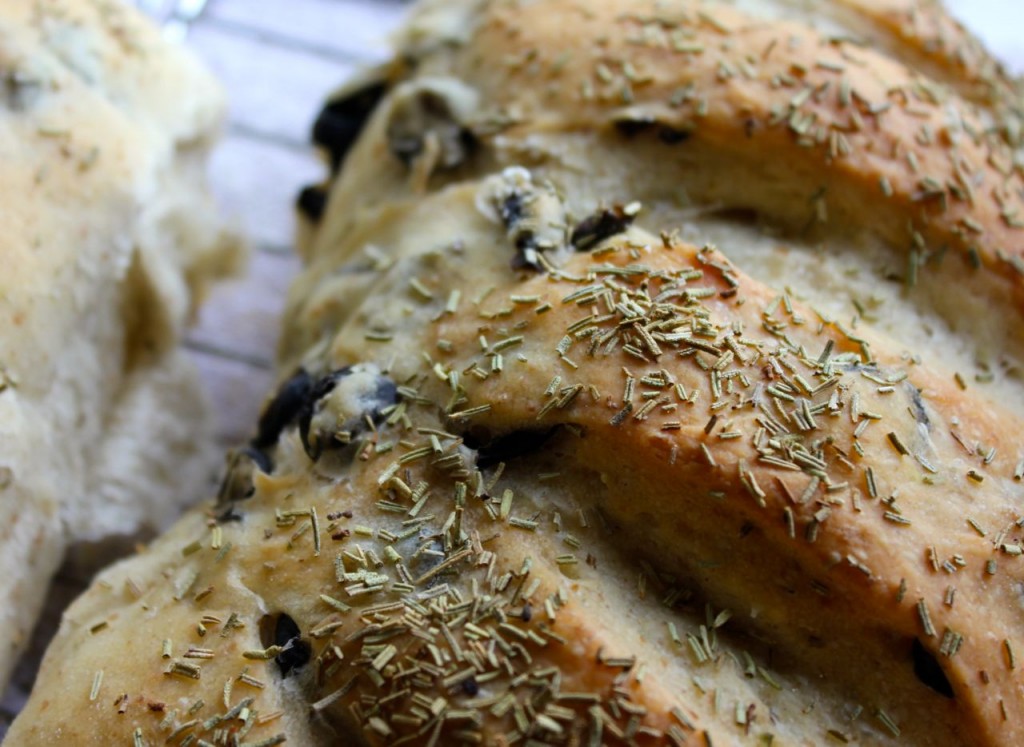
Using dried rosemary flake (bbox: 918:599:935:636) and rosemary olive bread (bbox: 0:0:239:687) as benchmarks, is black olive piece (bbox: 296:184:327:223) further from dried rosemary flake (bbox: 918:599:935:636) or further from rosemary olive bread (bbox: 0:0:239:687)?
dried rosemary flake (bbox: 918:599:935:636)

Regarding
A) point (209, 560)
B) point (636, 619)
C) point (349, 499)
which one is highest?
point (636, 619)

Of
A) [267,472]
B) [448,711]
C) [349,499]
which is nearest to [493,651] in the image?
[448,711]

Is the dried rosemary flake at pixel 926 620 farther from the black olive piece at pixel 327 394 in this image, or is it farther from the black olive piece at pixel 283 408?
the black olive piece at pixel 283 408

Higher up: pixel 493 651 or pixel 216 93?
pixel 493 651

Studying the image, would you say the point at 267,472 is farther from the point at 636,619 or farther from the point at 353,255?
the point at 636,619

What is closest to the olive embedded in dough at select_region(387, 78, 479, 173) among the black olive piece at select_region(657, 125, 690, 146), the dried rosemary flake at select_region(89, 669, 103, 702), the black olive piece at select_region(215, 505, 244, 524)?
the black olive piece at select_region(657, 125, 690, 146)
